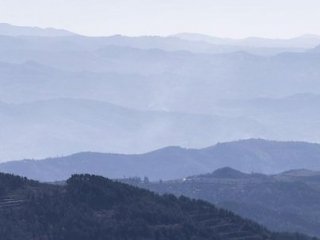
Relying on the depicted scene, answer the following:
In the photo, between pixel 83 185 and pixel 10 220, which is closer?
pixel 10 220

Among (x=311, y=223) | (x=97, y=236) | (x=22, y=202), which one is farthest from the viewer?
(x=311, y=223)

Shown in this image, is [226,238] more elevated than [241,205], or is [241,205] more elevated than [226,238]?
[241,205]

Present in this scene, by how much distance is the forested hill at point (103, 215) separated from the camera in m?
81.7

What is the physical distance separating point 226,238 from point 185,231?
2.11m

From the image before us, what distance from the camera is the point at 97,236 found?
8100 centimetres

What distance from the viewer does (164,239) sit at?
3206 inches

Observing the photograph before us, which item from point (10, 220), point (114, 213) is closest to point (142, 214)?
point (114, 213)

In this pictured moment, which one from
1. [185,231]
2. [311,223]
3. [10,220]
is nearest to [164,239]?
[185,231]

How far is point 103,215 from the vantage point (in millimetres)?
85000

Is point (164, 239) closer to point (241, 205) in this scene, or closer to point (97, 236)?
point (97, 236)

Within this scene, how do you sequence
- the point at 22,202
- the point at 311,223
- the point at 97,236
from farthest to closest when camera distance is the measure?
the point at 311,223 < the point at 22,202 < the point at 97,236

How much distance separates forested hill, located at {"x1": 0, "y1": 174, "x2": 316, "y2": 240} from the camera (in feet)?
268

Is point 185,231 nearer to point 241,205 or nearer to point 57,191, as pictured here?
point 57,191

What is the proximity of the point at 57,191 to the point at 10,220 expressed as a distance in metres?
6.09
